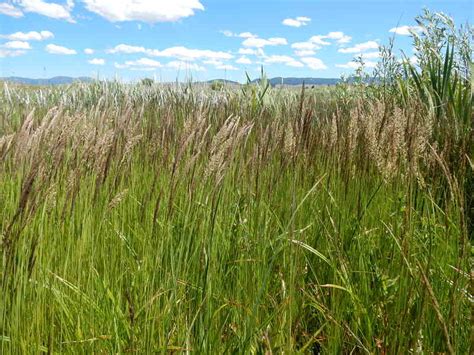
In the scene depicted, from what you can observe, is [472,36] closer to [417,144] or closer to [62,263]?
[417,144]

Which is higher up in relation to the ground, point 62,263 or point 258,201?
point 258,201

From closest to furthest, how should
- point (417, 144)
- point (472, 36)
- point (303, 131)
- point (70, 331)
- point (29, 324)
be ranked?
1. point (29, 324)
2. point (70, 331)
3. point (417, 144)
4. point (303, 131)
5. point (472, 36)

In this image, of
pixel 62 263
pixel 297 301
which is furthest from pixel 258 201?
pixel 62 263

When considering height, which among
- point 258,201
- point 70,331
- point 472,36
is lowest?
point 70,331

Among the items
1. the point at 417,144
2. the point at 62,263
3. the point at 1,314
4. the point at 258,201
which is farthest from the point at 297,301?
the point at 1,314

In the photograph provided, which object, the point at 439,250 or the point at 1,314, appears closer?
the point at 1,314

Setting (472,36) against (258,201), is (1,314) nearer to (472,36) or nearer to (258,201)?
(258,201)

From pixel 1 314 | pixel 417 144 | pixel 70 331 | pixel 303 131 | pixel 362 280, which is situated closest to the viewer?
pixel 1 314

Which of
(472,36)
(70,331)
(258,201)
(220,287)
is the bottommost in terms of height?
(70,331)

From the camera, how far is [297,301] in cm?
170

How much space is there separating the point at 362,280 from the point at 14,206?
4.82 feet

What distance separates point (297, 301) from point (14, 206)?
1.28 m

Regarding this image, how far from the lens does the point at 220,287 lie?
1.56 m

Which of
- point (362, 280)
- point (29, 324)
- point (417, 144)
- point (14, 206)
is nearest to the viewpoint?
point (29, 324)
